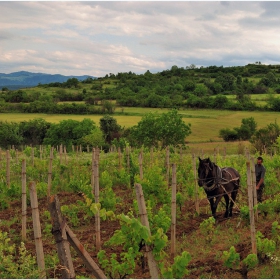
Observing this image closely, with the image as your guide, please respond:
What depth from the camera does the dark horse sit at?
33.3ft

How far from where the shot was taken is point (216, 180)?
1033cm

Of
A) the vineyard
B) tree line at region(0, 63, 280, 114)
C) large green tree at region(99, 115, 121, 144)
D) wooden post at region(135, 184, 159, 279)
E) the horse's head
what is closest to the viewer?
wooden post at region(135, 184, 159, 279)

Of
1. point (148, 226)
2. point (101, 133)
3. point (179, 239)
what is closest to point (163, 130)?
point (101, 133)

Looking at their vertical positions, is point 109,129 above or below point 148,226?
below

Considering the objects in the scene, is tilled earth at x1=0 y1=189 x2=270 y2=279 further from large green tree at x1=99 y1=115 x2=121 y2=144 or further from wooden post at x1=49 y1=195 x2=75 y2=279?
large green tree at x1=99 y1=115 x2=121 y2=144

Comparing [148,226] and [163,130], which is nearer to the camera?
[148,226]

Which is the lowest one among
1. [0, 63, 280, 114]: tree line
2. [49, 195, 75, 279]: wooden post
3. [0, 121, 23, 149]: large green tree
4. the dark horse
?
[0, 121, 23, 149]: large green tree

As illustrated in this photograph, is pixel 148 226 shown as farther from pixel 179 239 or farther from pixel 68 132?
pixel 68 132

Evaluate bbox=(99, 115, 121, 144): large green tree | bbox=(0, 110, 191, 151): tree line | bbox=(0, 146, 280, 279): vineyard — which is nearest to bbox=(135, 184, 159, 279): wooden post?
bbox=(0, 146, 280, 279): vineyard

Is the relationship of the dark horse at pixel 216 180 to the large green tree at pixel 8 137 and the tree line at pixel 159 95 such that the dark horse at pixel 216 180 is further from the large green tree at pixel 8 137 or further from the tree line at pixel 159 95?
the tree line at pixel 159 95

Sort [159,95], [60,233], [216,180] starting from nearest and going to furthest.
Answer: [60,233]
[216,180]
[159,95]

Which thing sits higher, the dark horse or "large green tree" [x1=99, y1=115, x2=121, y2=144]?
the dark horse

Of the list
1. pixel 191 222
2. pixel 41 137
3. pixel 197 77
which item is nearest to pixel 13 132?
pixel 41 137

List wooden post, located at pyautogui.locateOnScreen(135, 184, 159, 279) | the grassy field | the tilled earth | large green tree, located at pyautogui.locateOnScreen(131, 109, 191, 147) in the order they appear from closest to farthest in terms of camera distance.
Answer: wooden post, located at pyautogui.locateOnScreen(135, 184, 159, 279) → the tilled earth → large green tree, located at pyautogui.locateOnScreen(131, 109, 191, 147) → the grassy field
